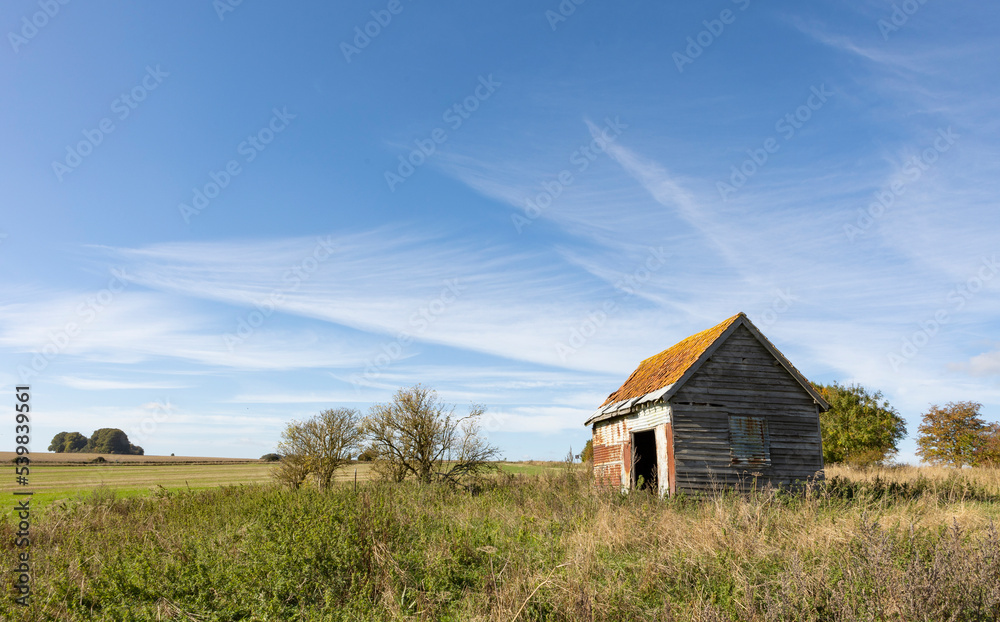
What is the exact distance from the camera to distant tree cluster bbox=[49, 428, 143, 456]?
106375mm

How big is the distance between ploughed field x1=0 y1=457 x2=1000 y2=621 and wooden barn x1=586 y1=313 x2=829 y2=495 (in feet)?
19.5

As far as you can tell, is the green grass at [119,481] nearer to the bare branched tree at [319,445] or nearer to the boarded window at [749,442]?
the bare branched tree at [319,445]

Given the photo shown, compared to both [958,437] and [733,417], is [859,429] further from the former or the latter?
[733,417]

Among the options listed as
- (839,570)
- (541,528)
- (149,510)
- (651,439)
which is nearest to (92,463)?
(149,510)

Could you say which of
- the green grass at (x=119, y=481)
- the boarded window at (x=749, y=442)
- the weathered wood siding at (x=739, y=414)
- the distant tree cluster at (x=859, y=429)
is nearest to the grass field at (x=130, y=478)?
the green grass at (x=119, y=481)

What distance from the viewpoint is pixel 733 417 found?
1605 cm

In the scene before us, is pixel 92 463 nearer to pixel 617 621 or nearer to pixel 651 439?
pixel 651 439

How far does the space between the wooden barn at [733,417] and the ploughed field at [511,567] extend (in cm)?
596

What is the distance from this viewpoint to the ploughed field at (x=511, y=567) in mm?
5535

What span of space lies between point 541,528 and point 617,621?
10.9ft

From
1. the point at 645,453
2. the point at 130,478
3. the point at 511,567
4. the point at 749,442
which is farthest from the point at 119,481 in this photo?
the point at 511,567

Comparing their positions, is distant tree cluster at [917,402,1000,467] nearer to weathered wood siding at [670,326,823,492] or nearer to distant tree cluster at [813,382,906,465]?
distant tree cluster at [813,382,906,465]

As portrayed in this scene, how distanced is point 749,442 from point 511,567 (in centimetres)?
1163

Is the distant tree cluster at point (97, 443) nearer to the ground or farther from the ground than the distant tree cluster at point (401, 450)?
nearer to the ground
